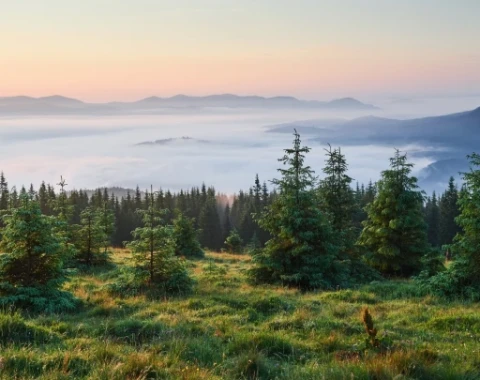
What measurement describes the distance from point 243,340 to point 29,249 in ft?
25.6

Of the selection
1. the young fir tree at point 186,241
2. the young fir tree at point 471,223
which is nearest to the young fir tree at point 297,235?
the young fir tree at point 471,223

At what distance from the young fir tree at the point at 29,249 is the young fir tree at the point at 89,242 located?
36.8 ft

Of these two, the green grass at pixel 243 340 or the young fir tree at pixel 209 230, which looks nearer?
the green grass at pixel 243 340

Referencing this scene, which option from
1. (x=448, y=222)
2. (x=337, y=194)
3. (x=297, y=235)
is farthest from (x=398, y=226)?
(x=448, y=222)

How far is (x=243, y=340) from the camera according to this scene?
7.25 m

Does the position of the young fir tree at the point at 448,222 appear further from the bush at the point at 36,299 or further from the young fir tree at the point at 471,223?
the bush at the point at 36,299

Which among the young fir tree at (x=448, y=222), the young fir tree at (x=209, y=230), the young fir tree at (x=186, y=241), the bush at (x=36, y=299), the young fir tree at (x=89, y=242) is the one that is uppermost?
the bush at (x=36, y=299)

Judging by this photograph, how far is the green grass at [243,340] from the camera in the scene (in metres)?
5.59

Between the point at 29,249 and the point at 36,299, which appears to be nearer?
the point at 36,299

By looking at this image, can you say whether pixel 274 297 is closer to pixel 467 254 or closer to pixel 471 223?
pixel 467 254

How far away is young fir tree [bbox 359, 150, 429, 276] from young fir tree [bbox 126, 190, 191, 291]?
34.6 ft

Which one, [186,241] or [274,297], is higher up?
[274,297]

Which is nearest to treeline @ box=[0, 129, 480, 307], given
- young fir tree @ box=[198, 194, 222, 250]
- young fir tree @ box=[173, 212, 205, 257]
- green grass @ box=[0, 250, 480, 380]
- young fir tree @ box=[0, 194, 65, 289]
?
young fir tree @ box=[0, 194, 65, 289]

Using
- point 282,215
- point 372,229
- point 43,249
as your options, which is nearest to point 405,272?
point 372,229
